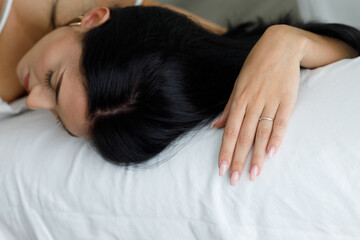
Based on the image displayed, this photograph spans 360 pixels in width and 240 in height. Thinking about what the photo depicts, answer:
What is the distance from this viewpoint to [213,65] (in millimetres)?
791

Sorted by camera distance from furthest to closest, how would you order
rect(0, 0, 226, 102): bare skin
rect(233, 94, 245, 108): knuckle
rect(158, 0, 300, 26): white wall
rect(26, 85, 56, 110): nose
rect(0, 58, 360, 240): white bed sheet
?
rect(158, 0, 300, 26): white wall → rect(0, 0, 226, 102): bare skin → rect(26, 85, 56, 110): nose → rect(233, 94, 245, 108): knuckle → rect(0, 58, 360, 240): white bed sheet

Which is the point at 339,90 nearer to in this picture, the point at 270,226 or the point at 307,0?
the point at 270,226

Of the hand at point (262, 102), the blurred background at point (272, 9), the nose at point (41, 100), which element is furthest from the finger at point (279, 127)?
the blurred background at point (272, 9)

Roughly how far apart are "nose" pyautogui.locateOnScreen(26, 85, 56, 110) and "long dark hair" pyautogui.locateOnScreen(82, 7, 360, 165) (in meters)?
0.12

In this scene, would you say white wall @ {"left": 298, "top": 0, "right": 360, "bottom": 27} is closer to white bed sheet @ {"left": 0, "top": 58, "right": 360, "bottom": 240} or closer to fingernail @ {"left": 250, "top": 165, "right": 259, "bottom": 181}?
white bed sheet @ {"left": 0, "top": 58, "right": 360, "bottom": 240}

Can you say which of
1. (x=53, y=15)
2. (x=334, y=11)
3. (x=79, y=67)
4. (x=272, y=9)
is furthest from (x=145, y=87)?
(x=272, y=9)

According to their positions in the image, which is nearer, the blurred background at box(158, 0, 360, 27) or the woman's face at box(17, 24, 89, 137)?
the woman's face at box(17, 24, 89, 137)

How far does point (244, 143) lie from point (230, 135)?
0.03m

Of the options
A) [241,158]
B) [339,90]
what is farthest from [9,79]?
[339,90]

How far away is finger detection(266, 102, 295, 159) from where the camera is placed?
24.8 inches

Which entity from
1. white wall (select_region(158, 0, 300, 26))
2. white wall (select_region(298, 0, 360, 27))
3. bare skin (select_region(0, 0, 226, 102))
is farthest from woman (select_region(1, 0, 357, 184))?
white wall (select_region(158, 0, 300, 26))

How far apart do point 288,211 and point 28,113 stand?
705 millimetres

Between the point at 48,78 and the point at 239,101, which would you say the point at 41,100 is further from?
the point at 239,101

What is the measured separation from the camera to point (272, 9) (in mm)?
1440
